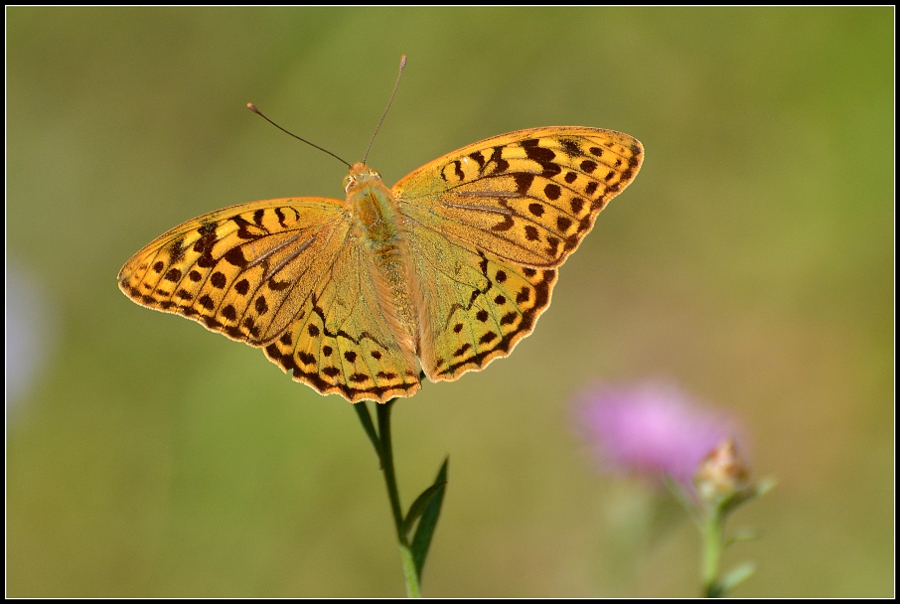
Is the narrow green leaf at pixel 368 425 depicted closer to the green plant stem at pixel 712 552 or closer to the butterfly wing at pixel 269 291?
the butterfly wing at pixel 269 291

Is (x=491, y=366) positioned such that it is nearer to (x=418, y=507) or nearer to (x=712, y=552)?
(x=712, y=552)

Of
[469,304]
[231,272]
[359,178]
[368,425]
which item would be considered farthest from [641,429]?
[368,425]

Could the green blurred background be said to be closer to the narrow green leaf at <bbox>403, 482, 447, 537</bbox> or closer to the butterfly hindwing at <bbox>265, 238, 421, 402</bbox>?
the butterfly hindwing at <bbox>265, 238, 421, 402</bbox>

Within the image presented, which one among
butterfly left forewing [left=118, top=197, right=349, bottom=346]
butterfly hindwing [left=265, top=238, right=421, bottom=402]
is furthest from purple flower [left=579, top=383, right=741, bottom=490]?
butterfly left forewing [left=118, top=197, right=349, bottom=346]

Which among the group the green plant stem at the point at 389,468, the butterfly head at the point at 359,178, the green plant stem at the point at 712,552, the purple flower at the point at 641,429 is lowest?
the purple flower at the point at 641,429

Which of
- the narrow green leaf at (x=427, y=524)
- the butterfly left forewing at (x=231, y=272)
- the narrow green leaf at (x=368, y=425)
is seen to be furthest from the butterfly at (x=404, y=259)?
the narrow green leaf at (x=427, y=524)
